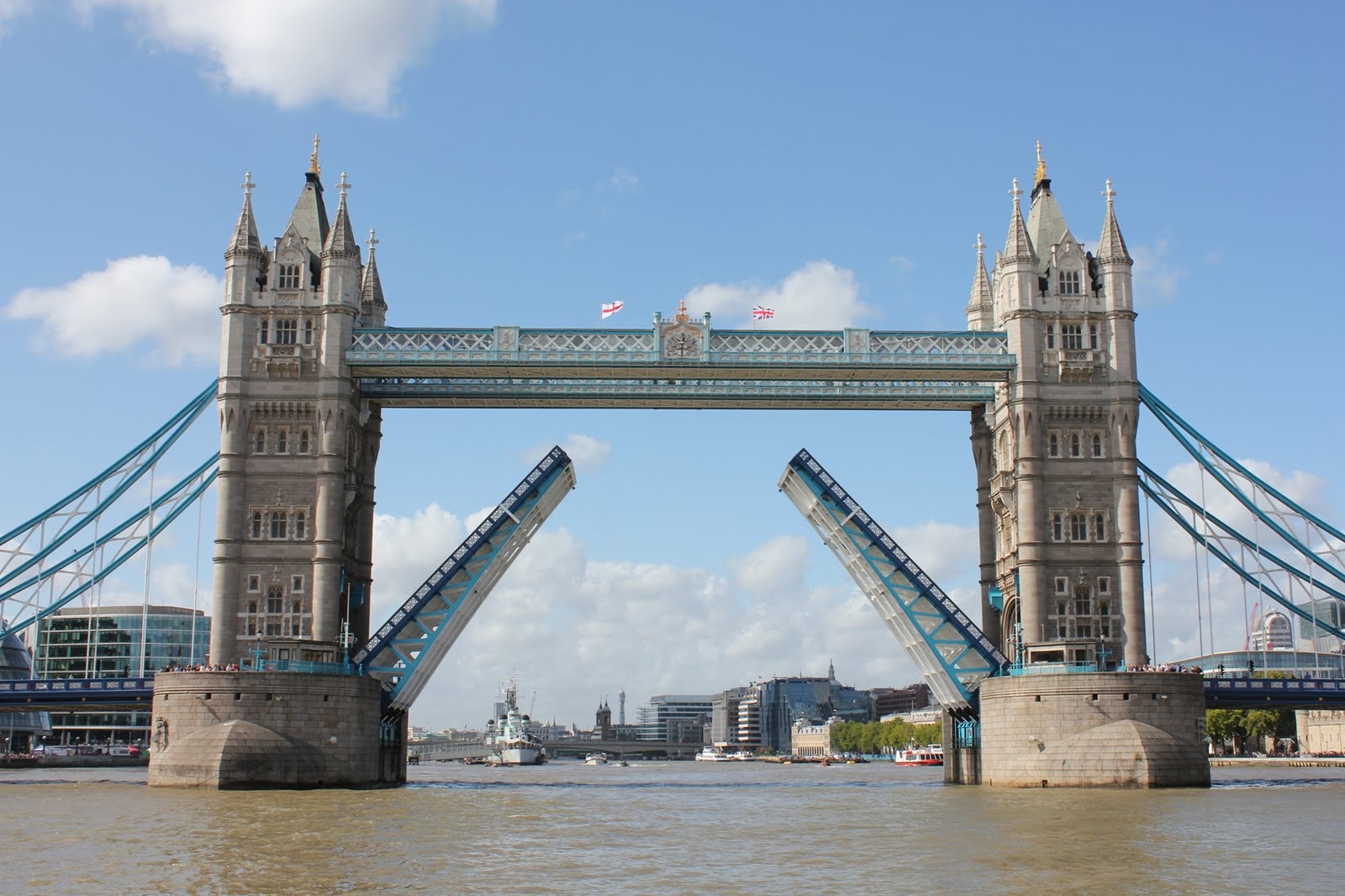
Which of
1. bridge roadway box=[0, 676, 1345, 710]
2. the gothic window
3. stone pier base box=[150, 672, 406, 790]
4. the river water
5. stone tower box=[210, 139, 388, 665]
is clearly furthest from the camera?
the gothic window

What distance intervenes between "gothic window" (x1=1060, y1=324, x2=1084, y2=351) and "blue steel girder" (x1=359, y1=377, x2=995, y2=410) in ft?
10.9

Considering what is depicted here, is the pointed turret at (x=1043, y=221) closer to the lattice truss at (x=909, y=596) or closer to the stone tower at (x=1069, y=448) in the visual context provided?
the stone tower at (x=1069, y=448)

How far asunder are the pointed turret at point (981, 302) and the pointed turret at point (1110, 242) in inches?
248

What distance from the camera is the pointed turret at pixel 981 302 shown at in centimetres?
6191

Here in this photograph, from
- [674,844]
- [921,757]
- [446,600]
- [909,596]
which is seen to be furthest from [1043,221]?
[921,757]

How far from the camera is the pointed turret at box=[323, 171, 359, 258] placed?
179 feet

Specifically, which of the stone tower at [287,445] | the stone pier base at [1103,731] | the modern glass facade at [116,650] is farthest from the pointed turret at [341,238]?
the modern glass facade at [116,650]

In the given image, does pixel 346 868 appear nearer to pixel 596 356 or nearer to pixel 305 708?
pixel 305 708

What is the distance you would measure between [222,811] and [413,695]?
654 inches

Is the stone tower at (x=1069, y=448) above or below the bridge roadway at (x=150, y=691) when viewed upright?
above

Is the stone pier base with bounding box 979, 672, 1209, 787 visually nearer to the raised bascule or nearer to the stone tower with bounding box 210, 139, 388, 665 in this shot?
the raised bascule

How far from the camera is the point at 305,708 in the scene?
4891 cm

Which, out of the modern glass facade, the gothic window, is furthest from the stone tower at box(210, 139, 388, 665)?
the modern glass facade

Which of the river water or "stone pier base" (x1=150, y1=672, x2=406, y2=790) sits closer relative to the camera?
the river water
